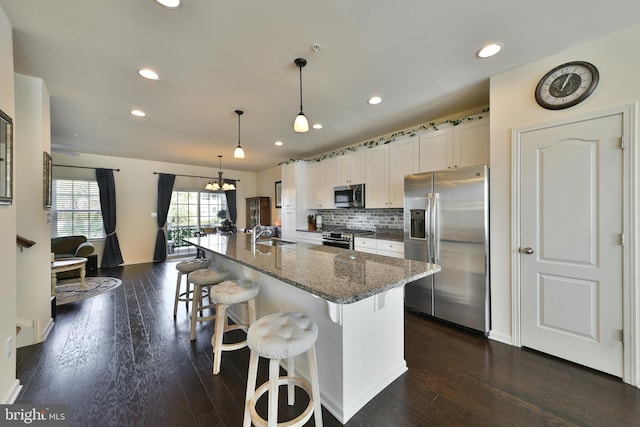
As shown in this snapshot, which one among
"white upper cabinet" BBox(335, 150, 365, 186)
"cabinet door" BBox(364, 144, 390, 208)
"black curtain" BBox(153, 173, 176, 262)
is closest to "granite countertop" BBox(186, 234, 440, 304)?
"cabinet door" BBox(364, 144, 390, 208)

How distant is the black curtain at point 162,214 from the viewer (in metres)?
6.27

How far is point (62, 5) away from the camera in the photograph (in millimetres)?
1538

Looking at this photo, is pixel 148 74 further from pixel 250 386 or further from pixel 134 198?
pixel 134 198

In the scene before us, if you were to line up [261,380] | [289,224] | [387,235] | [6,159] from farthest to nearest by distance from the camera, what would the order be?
[289,224]
[387,235]
[261,380]
[6,159]

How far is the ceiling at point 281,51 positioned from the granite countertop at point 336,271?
1.66 meters

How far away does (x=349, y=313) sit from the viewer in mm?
1551

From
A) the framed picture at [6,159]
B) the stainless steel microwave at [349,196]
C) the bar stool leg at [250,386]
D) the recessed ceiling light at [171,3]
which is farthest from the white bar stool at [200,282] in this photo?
the stainless steel microwave at [349,196]

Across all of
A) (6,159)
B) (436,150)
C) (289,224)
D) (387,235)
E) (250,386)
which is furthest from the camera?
(289,224)

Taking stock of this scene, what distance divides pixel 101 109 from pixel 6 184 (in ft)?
6.26

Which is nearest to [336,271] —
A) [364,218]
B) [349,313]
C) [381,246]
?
[349,313]

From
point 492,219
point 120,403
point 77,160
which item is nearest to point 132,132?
point 77,160

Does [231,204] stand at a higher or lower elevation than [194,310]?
higher

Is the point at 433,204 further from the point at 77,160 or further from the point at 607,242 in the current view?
the point at 77,160

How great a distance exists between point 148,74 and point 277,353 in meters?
2.63
